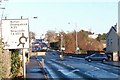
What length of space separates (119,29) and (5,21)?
2380 inches

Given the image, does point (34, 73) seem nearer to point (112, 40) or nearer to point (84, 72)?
point (84, 72)

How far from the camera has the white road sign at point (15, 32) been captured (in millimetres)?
17203

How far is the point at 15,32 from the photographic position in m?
17.4

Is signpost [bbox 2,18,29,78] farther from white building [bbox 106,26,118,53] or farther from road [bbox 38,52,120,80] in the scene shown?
white building [bbox 106,26,118,53]

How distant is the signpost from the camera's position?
56.4 ft

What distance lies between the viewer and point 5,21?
17.2 m

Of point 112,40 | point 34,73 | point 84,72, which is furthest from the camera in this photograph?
point 112,40

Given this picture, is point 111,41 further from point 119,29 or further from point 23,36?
point 23,36

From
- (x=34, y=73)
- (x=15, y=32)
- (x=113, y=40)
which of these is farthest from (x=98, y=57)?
(x=15, y=32)

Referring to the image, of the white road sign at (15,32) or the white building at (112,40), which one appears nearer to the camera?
the white road sign at (15,32)

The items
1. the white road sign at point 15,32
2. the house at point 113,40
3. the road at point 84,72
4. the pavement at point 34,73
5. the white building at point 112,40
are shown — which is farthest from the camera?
the white building at point 112,40

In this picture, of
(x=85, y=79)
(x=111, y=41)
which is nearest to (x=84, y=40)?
(x=111, y=41)

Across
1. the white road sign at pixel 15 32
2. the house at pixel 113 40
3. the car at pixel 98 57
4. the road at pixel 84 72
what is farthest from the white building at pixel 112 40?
the white road sign at pixel 15 32

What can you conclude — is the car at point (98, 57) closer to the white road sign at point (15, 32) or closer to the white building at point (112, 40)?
the white building at point (112, 40)
